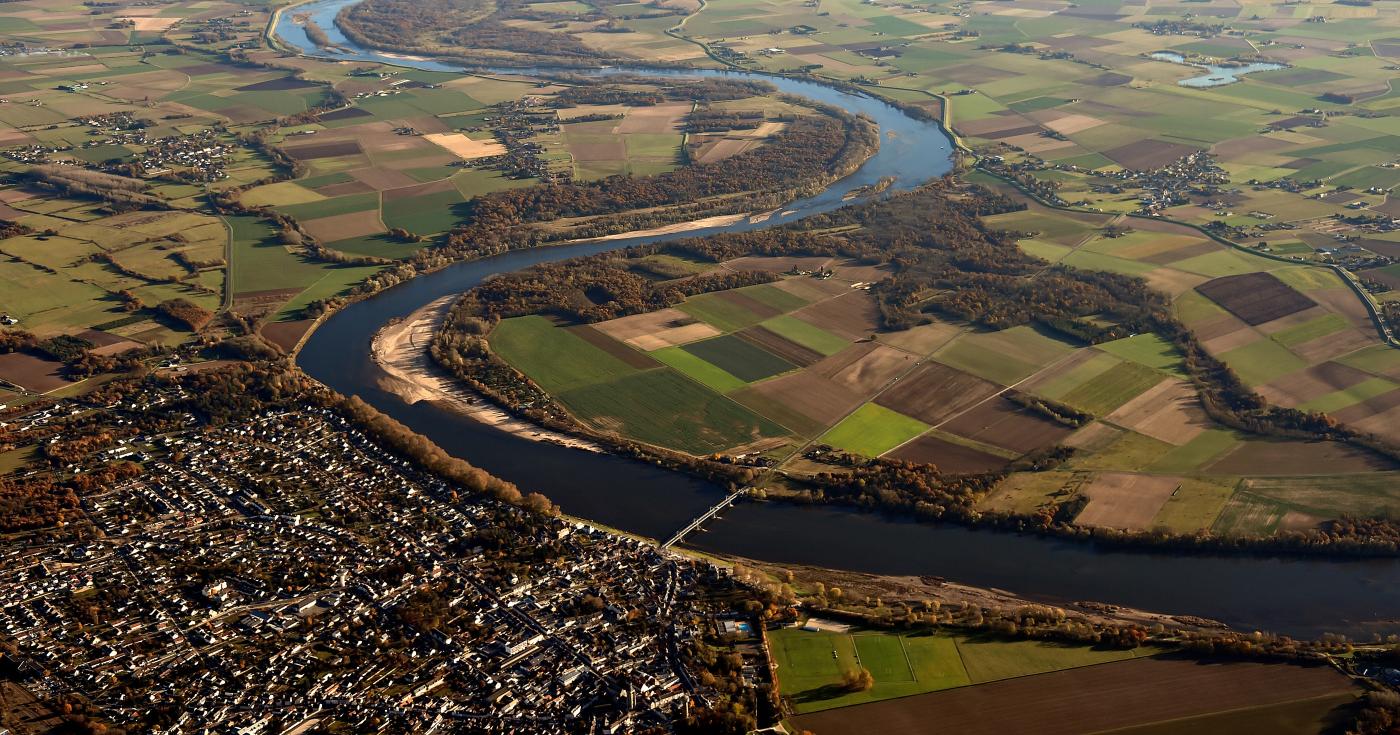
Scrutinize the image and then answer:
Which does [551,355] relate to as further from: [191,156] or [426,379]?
[191,156]

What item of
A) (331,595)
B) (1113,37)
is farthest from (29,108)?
(1113,37)

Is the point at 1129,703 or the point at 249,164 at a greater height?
the point at 249,164

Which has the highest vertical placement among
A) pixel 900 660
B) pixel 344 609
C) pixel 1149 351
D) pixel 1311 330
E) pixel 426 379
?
pixel 1311 330

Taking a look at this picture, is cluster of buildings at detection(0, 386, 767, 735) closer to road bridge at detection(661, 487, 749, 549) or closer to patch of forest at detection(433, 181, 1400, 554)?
road bridge at detection(661, 487, 749, 549)

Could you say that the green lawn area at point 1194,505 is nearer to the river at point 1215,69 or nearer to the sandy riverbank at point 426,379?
the sandy riverbank at point 426,379

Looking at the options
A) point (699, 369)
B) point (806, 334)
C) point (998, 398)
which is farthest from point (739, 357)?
point (998, 398)

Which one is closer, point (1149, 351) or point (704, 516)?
point (704, 516)

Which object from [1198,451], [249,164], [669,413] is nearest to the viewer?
[1198,451]

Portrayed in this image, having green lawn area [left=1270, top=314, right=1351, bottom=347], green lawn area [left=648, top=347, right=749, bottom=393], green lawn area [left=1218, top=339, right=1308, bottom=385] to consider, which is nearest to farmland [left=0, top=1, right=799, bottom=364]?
green lawn area [left=648, top=347, right=749, bottom=393]
